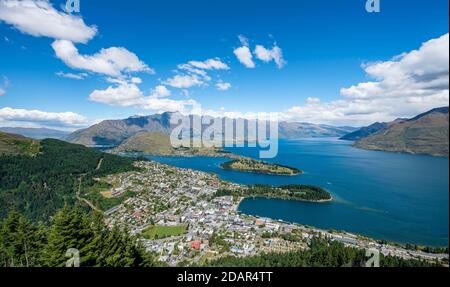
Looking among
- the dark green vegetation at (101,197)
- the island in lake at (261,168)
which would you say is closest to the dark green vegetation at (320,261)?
the dark green vegetation at (101,197)

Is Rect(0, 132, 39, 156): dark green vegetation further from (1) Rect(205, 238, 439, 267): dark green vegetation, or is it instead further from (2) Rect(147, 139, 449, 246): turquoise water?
(1) Rect(205, 238, 439, 267): dark green vegetation

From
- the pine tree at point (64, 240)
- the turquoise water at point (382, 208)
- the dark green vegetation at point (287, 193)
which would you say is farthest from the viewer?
the dark green vegetation at point (287, 193)

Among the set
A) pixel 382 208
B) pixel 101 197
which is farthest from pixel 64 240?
pixel 382 208

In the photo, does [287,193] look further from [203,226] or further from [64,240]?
[64,240]

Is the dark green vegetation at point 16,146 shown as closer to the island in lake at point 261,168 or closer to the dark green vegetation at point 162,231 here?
the dark green vegetation at point 162,231
